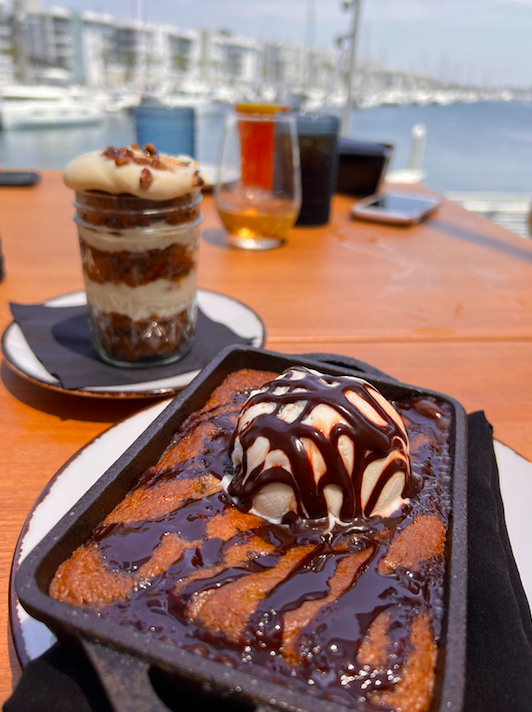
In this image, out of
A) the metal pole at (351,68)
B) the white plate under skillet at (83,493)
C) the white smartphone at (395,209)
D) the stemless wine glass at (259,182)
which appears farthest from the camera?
the metal pole at (351,68)

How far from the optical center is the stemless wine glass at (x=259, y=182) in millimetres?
1655

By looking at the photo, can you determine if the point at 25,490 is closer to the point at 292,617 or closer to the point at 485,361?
the point at 292,617

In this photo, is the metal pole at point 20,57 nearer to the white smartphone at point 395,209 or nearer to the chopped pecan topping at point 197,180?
the white smartphone at point 395,209

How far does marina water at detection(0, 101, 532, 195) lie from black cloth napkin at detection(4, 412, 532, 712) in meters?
5.88

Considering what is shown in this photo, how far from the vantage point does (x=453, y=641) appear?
0.37m

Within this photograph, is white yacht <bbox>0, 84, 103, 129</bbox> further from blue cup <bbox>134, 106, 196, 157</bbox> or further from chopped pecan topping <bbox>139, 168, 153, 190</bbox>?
chopped pecan topping <bbox>139, 168, 153, 190</bbox>

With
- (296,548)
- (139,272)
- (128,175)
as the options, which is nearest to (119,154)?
(128,175)

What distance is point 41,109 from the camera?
1524 cm

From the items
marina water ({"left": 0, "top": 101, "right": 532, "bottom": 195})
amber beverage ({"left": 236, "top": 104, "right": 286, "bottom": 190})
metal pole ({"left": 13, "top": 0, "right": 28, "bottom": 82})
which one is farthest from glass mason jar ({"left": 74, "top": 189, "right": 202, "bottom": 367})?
metal pole ({"left": 13, "top": 0, "right": 28, "bottom": 82})

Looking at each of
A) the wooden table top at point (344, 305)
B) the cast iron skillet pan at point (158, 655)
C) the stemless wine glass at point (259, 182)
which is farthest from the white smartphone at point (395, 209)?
the cast iron skillet pan at point (158, 655)

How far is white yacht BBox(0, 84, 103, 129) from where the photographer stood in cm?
1458

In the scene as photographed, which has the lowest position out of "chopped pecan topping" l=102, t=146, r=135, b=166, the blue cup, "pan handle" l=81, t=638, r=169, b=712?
"pan handle" l=81, t=638, r=169, b=712

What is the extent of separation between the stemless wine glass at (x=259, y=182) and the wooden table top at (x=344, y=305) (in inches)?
3.6

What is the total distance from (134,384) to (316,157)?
136 centimetres
